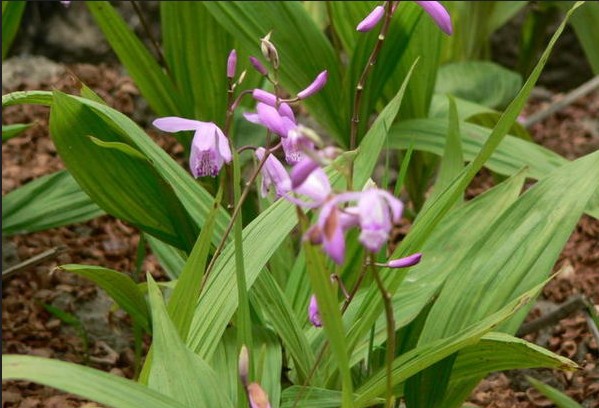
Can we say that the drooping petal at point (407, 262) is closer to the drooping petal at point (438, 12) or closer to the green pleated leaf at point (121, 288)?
the drooping petal at point (438, 12)

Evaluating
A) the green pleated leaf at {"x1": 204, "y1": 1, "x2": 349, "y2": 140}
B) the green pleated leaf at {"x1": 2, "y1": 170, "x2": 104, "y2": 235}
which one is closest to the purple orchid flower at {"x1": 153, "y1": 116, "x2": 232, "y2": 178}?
the green pleated leaf at {"x1": 2, "y1": 170, "x2": 104, "y2": 235}

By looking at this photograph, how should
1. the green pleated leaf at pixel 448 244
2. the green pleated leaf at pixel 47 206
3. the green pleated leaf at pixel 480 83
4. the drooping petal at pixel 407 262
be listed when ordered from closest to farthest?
1. the drooping petal at pixel 407 262
2. the green pleated leaf at pixel 448 244
3. the green pleated leaf at pixel 47 206
4. the green pleated leaf at pixel 480 83

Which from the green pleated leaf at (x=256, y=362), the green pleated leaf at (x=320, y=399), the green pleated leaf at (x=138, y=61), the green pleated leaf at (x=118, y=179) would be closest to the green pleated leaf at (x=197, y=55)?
the green pleated leaf at (x=138, y=61)

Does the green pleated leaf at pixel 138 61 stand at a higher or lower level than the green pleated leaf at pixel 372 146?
higher

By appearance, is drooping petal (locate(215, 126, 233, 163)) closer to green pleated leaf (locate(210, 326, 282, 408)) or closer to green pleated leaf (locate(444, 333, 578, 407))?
green pleated leaf (locate(210, 326, 282, 408))

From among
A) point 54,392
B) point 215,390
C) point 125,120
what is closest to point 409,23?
point 125,120

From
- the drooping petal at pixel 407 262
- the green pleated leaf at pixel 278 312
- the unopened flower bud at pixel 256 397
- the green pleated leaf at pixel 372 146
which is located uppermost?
the green pleated leaf at pixel 372 146

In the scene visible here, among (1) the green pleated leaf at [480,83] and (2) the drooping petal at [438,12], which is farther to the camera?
(1) the green pleated leaf at [480,83]
